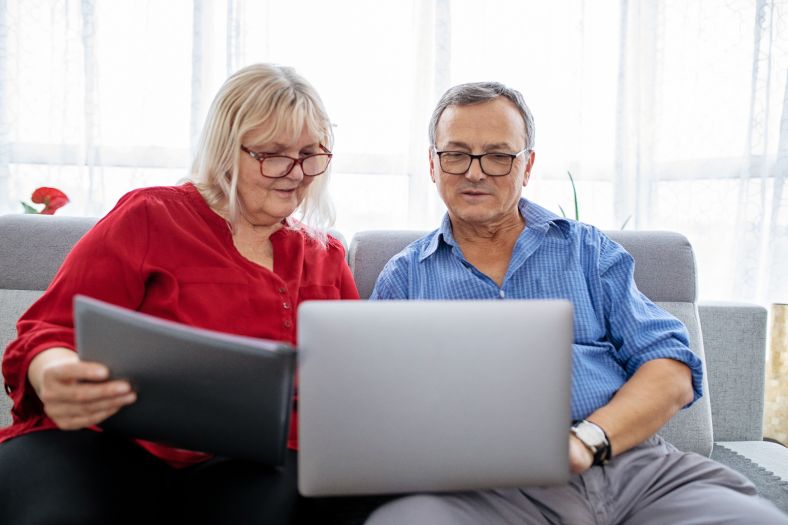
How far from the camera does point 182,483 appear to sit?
1091 millimetres

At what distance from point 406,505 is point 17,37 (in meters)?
2.56

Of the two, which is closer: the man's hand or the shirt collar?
the man's hand

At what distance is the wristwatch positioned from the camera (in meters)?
1.11

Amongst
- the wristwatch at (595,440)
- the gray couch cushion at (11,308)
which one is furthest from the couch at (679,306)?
the wristwatch at (595,440)

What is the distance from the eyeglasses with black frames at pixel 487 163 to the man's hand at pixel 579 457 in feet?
2.00

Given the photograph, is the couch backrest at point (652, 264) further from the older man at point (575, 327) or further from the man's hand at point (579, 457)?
the man's hand at point (579, 457)

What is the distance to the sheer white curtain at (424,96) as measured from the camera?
8.57 feet

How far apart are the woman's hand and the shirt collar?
2.54 feet

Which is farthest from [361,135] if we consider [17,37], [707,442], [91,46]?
[707,442]

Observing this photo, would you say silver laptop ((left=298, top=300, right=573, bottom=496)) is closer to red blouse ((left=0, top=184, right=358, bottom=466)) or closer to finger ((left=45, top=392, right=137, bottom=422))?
finger ((left=45, top=392, right=137, bottom=422))

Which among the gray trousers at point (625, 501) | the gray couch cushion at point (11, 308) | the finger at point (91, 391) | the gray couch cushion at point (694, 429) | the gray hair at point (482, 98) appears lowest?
the gray couch cushion at point (694, 429)

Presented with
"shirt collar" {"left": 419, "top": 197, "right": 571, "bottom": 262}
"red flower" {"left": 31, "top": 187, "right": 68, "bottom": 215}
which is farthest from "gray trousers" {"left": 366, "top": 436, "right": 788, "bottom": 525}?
"red flower" {"left": 31, "top": 187, "right": 68, "bottom": 215}

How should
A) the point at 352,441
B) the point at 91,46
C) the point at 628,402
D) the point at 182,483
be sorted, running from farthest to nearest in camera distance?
1. the point at 91,46
2. the point at 628,402
3. the point at 182,483
4. the point at 352,441

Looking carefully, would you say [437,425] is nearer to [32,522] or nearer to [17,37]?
[32,522]
